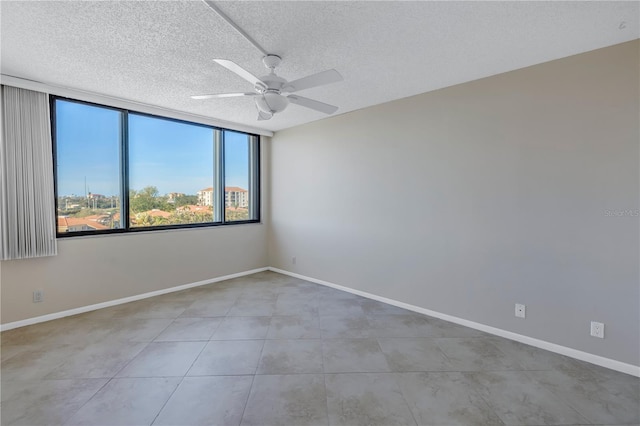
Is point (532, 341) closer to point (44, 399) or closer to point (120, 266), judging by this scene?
point (44, 399)

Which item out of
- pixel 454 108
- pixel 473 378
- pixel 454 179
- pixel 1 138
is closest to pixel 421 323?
pixel 473 378

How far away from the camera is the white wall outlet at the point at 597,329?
2275mm

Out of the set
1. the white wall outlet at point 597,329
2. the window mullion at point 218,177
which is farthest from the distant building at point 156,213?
the white wall outlet at point 597,329

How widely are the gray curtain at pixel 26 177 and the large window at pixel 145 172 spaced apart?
16 centimetres

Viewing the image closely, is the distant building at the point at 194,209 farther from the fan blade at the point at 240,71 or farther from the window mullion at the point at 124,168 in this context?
the fan blade at the point at 240,71

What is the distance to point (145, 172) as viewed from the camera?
388 cm

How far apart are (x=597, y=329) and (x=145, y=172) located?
16.9ft

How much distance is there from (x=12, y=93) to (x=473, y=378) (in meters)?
4.93

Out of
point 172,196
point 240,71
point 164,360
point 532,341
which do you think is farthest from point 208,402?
point 172,196

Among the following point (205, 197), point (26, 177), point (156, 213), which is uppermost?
point (26, 177)

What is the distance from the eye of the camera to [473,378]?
212 centimetres

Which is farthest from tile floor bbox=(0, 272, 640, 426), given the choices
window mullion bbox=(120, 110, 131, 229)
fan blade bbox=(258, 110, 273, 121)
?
fan blade bbox=(258, 110, 273, 121)

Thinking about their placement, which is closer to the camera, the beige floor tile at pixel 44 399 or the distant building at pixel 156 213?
the beige floor tile at pixel 44 399

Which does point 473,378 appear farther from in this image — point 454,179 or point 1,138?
point 1,138
